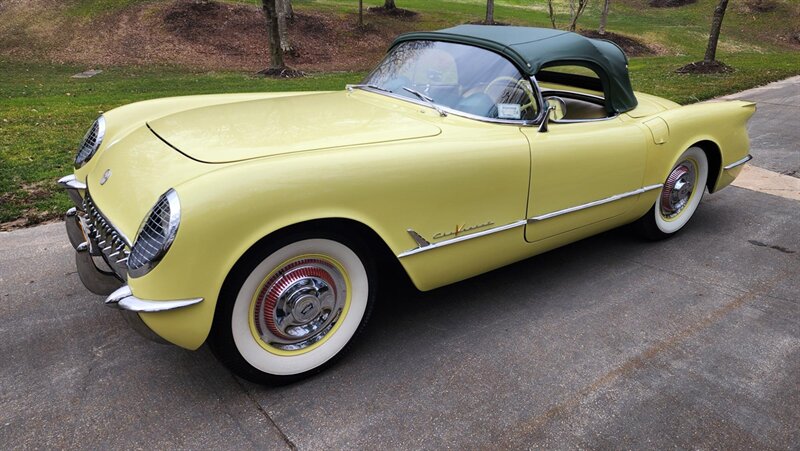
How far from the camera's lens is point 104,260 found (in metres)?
2.39

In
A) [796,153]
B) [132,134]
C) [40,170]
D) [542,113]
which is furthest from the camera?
[796,153]

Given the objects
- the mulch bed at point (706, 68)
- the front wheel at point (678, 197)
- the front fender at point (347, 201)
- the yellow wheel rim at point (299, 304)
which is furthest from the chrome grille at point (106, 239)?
the mulch bed at point (706, 68)

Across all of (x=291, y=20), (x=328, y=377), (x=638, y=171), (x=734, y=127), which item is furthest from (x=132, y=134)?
(x=291, y=20)

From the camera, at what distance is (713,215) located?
172 inches

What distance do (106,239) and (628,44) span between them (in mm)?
22116

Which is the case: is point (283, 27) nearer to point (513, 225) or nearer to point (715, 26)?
point (715, 26)

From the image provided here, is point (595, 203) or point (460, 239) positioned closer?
point (460, 239)

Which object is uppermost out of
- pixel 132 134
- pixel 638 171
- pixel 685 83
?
pixel 132 134

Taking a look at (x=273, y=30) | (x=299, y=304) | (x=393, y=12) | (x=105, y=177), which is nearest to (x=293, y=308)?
(x=299, y=304)

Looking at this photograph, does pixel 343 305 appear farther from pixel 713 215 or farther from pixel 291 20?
pixel 291 20

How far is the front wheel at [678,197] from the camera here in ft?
12.2

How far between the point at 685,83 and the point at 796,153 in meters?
4.95

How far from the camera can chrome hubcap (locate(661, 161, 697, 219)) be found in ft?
12.3

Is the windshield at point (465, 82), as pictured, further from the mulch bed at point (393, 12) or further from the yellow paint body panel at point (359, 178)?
the mulch bed at point (393, 12)
